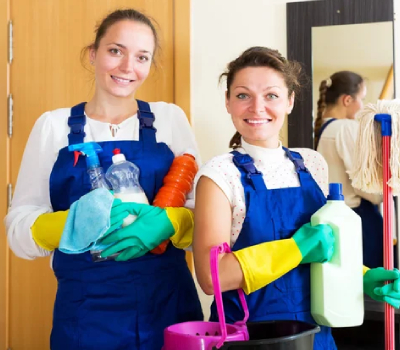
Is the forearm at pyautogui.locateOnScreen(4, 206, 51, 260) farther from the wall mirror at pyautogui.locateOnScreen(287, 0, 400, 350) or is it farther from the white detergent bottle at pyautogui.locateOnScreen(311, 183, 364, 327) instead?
the wall mirror at pyautogui.locateOnScreen(287, 0, 400, 350)

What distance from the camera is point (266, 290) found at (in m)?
1.31

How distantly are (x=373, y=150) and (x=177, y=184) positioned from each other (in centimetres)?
53

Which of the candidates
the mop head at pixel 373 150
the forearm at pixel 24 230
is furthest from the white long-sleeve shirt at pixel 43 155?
the mop head at pixel 373 150

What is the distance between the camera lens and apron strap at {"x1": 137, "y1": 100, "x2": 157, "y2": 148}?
1618 mm

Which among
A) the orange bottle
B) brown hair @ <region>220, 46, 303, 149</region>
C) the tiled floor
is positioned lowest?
the tiled floor

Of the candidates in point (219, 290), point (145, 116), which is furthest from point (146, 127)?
point (219, 290)

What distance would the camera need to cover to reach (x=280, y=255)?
123 cm

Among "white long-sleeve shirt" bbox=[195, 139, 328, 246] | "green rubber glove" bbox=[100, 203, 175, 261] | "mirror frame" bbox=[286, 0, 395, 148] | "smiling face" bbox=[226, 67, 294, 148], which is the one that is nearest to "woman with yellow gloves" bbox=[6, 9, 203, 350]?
"green rubber glove" bbox=[100, 203, 175, 261]

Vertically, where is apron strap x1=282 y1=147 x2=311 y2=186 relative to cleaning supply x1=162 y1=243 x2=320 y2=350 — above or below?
above

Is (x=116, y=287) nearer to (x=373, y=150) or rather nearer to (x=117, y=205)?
(x=117, y=205)

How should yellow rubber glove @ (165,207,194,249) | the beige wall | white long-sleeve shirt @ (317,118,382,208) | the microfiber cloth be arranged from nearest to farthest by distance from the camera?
1. the microfiber cloth
2. yellow rubber glove @ (165,207,194,249)
3. white long-sleeve shirt @ (317,118,382,208)
4. the beige wall

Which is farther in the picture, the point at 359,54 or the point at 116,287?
the point at 359,54

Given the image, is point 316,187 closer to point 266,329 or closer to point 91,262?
point 266,329

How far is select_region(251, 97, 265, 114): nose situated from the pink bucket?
1.14 ft
